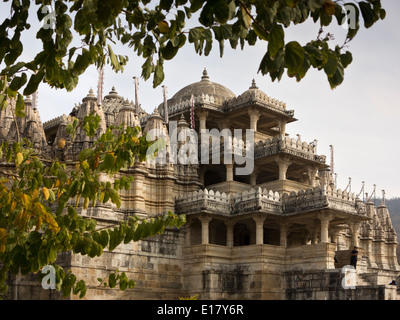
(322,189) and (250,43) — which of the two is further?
Answer: (322,189)

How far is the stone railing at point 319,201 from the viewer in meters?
29.4

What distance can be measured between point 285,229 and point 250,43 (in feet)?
84.0

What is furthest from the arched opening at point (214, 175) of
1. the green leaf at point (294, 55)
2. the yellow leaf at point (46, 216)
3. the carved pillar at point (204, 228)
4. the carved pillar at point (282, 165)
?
the green leaf at point (294, 55)

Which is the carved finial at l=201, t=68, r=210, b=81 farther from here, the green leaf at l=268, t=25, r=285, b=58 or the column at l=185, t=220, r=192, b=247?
the green leaf at l=268, t=25, r=285, b=58

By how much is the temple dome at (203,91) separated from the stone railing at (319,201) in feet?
31.9

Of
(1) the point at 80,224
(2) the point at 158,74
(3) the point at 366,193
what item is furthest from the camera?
(3) the point at 366,193

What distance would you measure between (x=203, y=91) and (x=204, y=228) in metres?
11.3

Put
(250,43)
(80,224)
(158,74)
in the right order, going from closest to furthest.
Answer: (250,43), (158,74), (80,224)

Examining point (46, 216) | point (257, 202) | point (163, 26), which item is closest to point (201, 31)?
point (163, 26)

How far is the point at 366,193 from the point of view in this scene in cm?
4988

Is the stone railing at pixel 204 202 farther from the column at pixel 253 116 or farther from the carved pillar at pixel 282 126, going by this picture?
the carved pillar at pixel 282 126

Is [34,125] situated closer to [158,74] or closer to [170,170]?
[170,170]
